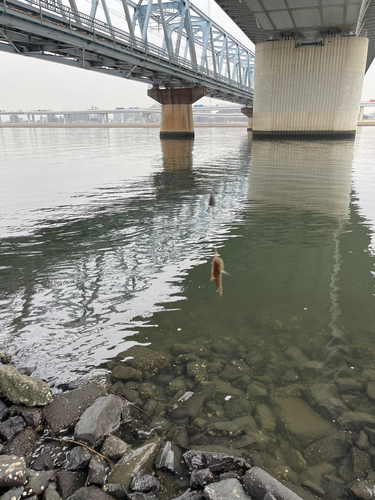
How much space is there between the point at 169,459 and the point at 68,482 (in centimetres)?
98

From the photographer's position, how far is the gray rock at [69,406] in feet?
12.9

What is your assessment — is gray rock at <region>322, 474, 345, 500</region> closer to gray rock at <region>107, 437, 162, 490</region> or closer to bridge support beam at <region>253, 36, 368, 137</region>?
gray rock at <region>107, 437, 162, 490</region>

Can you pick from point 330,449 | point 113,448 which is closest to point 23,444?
point 113,448

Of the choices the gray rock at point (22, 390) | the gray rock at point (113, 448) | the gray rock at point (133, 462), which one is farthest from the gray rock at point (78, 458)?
the gray rock at point (22, 390)

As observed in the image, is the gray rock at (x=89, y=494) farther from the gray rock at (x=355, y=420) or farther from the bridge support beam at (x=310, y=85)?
the bridge support beam at (x=310, y=85)

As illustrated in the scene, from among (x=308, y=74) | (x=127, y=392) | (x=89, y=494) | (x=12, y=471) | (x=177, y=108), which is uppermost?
(x=308, y=74)

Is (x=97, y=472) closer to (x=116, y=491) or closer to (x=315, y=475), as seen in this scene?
(x=116, y=491)

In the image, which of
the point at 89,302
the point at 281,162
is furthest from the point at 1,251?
the point at 281,162

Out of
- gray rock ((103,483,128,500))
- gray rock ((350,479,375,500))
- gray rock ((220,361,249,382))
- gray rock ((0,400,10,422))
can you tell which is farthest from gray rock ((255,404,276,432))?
gray rock ((0,400,10,422))

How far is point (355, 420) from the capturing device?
4008 mm

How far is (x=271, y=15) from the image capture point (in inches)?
1487

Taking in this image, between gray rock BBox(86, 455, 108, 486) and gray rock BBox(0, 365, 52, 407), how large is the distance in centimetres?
108

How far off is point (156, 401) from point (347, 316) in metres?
3.65

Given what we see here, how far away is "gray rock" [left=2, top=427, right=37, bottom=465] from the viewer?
3.47 metres
